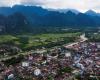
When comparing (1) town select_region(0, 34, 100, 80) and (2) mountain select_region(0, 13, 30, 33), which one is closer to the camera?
(1) town select_region(0, 34, 100, 80)

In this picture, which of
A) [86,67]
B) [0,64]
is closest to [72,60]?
[86,67]

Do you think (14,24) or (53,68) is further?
(14,24)

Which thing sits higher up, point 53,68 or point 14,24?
point 14,24

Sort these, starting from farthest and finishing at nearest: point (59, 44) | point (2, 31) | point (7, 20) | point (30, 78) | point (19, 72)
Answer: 1. point (7, 20)
2. point (2, 31)
3. point (59, 44)
4. point (19, 72)
5. point (30, 78)

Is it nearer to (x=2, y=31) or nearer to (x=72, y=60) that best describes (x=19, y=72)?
(x=72, y=60)

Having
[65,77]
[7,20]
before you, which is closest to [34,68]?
[65,77]

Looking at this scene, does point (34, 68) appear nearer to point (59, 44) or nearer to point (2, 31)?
point (59, 44)

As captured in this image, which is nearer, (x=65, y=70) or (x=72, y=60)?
(x=65, y=70)

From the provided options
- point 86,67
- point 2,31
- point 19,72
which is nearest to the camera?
point 19,72

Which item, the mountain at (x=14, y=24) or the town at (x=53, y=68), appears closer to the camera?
the town at (x=53, y=68)
